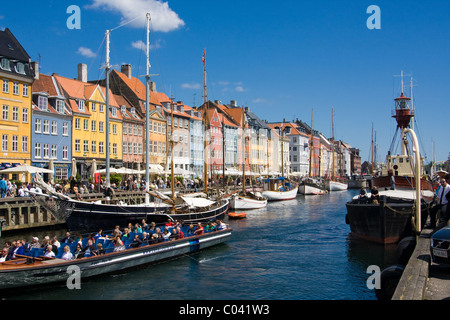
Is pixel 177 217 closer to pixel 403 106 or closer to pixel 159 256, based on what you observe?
pixel 159 256

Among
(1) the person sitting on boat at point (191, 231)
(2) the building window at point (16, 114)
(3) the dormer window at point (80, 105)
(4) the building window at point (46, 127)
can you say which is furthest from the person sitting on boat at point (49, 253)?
(3) the dormer window at point (80, 105)

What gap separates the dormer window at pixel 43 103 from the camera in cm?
5003

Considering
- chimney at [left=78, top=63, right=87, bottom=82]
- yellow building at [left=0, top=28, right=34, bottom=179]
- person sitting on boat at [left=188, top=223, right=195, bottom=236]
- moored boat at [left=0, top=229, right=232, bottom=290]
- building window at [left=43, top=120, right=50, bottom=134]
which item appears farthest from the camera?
chimney at [left=78, top=63, right=87, bottom=82]

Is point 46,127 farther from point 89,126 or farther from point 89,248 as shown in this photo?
point 89,248

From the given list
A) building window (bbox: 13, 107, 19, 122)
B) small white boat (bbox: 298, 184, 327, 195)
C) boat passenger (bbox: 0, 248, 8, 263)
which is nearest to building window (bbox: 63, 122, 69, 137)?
building window (bbox: 13, 107, 19, 122)

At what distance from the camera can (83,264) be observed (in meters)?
19.6

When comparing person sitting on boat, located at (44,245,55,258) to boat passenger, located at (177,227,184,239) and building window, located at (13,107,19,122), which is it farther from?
building window, located at (13,107,19,122)

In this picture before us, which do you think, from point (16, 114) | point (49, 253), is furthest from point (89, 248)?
point (16, 114)

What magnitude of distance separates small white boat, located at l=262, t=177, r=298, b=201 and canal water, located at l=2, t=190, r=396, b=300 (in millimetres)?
33844

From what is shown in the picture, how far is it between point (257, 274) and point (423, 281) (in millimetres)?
10616

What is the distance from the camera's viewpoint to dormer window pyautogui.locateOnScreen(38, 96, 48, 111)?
164 feet

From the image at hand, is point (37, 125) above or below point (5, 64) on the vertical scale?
below

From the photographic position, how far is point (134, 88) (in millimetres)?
69625

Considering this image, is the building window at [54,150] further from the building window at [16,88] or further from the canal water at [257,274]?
the canal water at [257,274]
